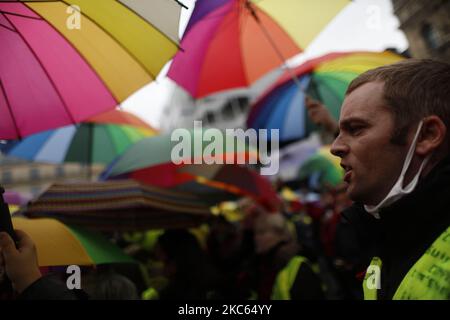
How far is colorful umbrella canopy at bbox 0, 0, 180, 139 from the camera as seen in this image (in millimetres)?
2170

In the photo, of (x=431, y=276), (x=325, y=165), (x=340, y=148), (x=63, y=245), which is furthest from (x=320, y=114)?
(x=325, y=165)

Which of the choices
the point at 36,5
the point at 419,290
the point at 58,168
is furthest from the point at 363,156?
the point at 58,168

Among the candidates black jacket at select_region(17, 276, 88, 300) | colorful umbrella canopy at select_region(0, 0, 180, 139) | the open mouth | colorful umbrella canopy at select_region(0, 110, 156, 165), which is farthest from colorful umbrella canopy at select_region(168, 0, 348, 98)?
black jacket at select_region(17, 276, 88, 300)

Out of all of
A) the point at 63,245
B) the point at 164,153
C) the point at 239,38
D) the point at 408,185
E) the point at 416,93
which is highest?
the point at 239,38

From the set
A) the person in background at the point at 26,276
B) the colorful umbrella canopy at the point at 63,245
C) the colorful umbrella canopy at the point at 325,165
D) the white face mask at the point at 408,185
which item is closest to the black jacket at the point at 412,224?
the white face mask at the point at 408,185

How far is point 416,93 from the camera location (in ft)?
3.92

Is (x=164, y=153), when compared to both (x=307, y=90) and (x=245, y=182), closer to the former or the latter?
(x=245, y=182)

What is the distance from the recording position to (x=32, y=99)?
2.48 m

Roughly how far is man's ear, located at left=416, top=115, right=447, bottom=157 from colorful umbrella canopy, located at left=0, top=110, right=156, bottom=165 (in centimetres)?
440

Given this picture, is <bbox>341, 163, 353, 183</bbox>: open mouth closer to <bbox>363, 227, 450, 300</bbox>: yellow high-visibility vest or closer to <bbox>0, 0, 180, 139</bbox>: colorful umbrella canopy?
<bbox>363, 227, 450, 300</bbox>: yellow high-visibility vest

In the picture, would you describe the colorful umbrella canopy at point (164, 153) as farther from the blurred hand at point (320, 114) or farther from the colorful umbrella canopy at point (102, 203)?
the blurred hand at point (320, 114)

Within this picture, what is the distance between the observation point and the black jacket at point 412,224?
109 centimetres

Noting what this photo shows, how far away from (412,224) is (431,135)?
11.8 inches

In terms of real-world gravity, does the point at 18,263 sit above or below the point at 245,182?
above
